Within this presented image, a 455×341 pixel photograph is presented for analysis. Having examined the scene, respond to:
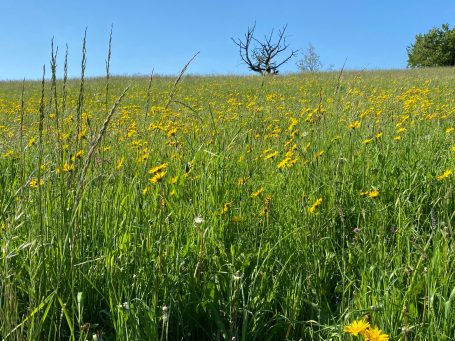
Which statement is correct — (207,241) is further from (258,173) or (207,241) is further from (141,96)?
(141,96)

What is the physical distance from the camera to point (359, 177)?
2.61m

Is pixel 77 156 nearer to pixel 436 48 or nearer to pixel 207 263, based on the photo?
pixel 207 263

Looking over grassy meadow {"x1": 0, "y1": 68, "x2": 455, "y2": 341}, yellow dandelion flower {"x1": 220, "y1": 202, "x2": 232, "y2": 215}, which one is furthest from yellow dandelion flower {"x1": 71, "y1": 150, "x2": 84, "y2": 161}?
yellow dandelion flower {"x1": 220, "y1": 202, "x2": 232, "y2": 215}

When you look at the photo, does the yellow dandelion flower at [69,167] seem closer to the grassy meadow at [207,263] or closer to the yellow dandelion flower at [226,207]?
the grassy meadow at [207,263]

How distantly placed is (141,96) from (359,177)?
1153 cm

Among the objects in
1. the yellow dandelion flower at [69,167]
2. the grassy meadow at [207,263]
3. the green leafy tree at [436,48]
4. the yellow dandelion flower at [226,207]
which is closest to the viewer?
the grassy meadow at [207,263]

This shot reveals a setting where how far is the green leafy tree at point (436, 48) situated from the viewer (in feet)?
156

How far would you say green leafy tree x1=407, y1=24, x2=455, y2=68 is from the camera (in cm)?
4747

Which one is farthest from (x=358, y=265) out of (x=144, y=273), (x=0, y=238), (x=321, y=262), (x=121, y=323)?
(x=0, y=238)

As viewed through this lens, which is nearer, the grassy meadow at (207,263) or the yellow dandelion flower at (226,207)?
the grassy meadow at (207,263)

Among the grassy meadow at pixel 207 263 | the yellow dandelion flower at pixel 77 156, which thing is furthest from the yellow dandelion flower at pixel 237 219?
the yellow dandelion flower at pixel 77 156

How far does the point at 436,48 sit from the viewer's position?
48031 millimetres

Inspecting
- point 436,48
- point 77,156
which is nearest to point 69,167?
point 77,156

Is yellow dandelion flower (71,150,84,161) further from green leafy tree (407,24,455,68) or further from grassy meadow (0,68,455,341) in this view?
green leafy tree (407,24,455,68)
